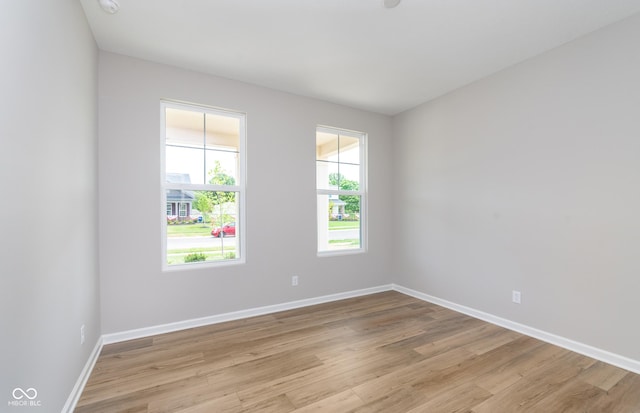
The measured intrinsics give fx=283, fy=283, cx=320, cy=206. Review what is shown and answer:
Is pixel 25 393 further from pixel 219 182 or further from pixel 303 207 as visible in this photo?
pixel 303 207

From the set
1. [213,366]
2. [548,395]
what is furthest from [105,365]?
[548,395]

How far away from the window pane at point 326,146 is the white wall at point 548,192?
1.30 metres

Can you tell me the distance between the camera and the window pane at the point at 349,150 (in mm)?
4164

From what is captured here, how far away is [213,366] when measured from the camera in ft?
7.38

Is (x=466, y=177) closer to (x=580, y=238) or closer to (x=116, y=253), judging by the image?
(x=580, y=238)

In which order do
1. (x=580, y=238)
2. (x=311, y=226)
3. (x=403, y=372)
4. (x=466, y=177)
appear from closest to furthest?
(x=403, y=372), (x=580, y=238), (x=466, y=177), (x=311, y=226)

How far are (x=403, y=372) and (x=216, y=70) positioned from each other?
3335 millimetres

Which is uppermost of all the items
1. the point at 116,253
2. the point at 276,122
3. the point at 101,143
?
the point at 276,122

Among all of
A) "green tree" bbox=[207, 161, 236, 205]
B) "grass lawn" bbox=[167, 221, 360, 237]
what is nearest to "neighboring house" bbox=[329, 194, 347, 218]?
"green tree" bbox=[207, 161, 236, 205]

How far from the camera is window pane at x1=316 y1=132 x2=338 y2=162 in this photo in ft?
13.0

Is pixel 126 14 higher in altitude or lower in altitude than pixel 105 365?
higher

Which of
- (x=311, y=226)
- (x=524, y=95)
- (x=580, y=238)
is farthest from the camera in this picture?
(x=311, y=226)

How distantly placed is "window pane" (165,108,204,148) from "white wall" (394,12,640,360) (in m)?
2.95

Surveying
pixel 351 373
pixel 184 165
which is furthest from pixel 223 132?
pixel 351 373
